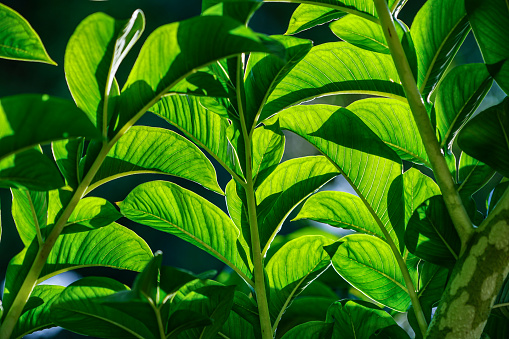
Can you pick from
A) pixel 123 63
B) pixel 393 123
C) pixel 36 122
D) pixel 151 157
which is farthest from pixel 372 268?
pixel 123 63

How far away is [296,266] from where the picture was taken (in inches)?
20.2

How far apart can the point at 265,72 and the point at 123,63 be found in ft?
8.50

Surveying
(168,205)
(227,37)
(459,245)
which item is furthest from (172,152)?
(459,245)

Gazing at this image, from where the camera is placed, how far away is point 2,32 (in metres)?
0.39

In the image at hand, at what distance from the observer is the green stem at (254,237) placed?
44cm

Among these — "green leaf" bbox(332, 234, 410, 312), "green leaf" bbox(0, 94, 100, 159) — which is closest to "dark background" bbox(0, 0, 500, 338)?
"green leaf" bbox(332, 234, 410, 312)

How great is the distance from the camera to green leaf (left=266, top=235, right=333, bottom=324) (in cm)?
51

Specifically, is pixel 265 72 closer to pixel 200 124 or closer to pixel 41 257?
pixel 200 124

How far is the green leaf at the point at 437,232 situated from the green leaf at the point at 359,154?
4cm

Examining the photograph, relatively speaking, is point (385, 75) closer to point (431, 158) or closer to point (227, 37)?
point (431, 158)

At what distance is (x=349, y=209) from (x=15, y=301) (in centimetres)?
34

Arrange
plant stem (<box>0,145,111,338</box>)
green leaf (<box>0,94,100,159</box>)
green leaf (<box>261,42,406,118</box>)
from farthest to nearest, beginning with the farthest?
1. green leaf (<box>261,42,406,118</box>)
2. plant stem (<box>0,145,111,338</box>)
3. green leaf (<box>0,94,100,159</box>)

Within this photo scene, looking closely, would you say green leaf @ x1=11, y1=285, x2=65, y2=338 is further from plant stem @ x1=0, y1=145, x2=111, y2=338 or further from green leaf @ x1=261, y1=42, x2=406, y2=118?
green leaf @ x1=261, y1=42, x2=406, y2=118

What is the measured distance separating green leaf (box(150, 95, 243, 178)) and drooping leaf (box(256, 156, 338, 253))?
0.16 ft
